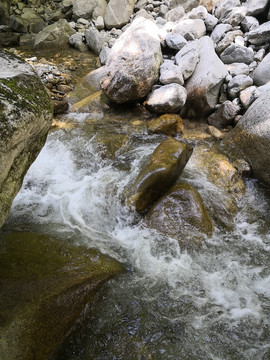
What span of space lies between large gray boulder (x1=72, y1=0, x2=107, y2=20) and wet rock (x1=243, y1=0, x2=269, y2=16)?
7.41 m

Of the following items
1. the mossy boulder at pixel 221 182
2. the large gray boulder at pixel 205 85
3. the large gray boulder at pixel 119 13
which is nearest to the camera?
the mossy boulder at pixel 221 182

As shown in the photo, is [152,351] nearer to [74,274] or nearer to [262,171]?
[74,274]

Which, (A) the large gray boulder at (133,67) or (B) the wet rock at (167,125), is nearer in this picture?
(B) the wet rock at (167,125)

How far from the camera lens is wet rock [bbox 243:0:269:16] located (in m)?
6.60

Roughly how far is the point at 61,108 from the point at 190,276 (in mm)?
5031

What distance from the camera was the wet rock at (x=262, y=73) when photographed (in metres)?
5.41

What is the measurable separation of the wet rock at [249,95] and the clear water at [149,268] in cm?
186

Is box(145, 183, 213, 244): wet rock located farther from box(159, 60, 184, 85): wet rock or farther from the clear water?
box(159, 60, 184, 85): wet rock

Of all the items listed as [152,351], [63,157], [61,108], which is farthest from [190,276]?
[61,108]

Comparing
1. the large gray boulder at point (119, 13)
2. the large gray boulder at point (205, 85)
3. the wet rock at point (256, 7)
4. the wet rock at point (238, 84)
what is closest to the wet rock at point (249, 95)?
the wet rock at point (238, 84)

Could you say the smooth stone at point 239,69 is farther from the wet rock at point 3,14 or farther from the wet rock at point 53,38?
the wet rock at point 3,14

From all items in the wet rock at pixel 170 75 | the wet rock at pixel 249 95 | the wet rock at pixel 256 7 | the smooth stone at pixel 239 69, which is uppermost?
the wet rock at pixel 256 7

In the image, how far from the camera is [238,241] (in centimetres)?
355

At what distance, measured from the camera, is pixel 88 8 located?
1215cm
